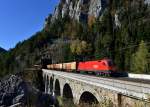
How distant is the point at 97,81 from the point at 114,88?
487 cm

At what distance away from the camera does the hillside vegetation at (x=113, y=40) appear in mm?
97250

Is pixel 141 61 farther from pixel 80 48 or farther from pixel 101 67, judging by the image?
pixel 80 48

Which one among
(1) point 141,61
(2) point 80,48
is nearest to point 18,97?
(1) point 141,61

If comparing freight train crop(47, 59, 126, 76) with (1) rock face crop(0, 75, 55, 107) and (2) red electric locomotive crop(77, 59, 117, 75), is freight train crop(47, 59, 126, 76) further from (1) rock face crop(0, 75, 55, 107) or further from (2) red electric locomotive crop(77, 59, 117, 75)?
(1) rock face crop(0, 75, 55, 107)

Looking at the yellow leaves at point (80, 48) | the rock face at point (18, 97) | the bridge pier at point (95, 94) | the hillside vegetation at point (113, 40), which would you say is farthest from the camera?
the yellow leaves at point (80, 48)

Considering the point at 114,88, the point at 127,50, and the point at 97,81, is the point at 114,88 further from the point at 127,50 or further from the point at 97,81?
the point at 127,50

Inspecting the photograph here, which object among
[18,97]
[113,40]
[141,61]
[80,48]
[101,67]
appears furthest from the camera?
[80,48]

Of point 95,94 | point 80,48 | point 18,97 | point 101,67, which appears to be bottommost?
point 18,97

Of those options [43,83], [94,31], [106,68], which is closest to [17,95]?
[106,68]

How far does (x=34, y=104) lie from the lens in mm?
36969

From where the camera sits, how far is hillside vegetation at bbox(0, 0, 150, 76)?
9725 cm

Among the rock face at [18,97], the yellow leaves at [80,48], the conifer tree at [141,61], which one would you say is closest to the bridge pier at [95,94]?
the rock face at [18,97]

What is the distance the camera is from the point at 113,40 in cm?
12644

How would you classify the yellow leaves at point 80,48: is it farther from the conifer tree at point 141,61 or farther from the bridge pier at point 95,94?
the bridge pier at point 95,94
